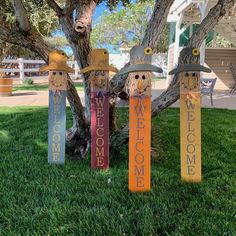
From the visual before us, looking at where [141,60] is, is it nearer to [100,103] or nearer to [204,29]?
[100,103]

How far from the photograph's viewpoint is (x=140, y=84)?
303 cm

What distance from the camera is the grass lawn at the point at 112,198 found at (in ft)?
7.98

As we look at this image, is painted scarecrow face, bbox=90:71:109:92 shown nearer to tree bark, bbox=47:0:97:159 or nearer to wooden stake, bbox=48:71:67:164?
wooden stake, bbox=48:71:67:164

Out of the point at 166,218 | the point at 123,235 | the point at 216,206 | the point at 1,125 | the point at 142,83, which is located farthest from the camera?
the point at 1,125

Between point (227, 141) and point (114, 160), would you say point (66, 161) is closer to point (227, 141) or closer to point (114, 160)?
point (114, 160)

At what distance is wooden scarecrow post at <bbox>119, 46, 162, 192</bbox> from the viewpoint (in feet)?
9.95

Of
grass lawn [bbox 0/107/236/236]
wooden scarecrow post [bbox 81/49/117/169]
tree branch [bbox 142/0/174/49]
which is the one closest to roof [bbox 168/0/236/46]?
tree branch [bbox 142/0/174/49]

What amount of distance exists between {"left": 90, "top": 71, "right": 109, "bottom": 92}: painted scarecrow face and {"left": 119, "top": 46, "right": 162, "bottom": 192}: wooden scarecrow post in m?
0.51

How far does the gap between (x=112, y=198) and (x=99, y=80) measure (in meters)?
1.23

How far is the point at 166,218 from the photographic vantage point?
8.35 ft

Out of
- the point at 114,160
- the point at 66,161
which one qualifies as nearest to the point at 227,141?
the point at 114,160

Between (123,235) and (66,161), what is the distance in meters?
1.83

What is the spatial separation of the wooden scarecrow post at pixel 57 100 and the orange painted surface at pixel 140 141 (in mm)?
950

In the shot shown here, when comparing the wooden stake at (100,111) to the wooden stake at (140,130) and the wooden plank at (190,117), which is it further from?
the wooden plank at (190,117)
